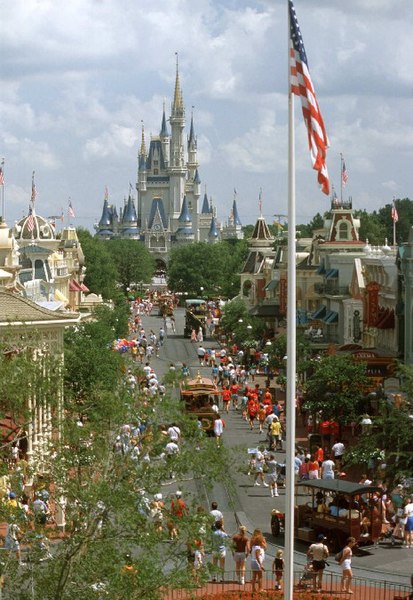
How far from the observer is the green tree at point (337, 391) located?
1838 inches

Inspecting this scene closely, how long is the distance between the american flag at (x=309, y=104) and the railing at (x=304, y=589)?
9.36 m

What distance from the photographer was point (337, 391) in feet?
156

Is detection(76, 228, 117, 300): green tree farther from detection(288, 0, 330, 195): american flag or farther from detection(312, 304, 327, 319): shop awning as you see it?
detection(288, 0, 330, 195): american flag

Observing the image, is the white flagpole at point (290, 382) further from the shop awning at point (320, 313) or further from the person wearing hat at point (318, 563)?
the shop awning at point (320, 313)

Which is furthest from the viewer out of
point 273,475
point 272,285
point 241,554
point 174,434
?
point 272,285

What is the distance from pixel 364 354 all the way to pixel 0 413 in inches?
1226

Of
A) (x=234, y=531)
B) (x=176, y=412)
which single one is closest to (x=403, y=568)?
(x=234, y=531)

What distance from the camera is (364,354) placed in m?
52.6

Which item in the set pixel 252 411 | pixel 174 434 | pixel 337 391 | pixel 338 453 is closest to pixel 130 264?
pixel 252 411

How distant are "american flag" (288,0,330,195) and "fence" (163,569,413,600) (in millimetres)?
9438

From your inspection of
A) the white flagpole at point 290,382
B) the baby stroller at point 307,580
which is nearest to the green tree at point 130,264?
the baby stroller at point 307,580

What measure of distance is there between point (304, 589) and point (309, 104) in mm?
11391

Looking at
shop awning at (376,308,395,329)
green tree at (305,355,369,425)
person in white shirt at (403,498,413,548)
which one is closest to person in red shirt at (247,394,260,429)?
green tree at (305,355,369,425)

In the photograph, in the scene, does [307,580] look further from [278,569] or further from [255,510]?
[255,510]
